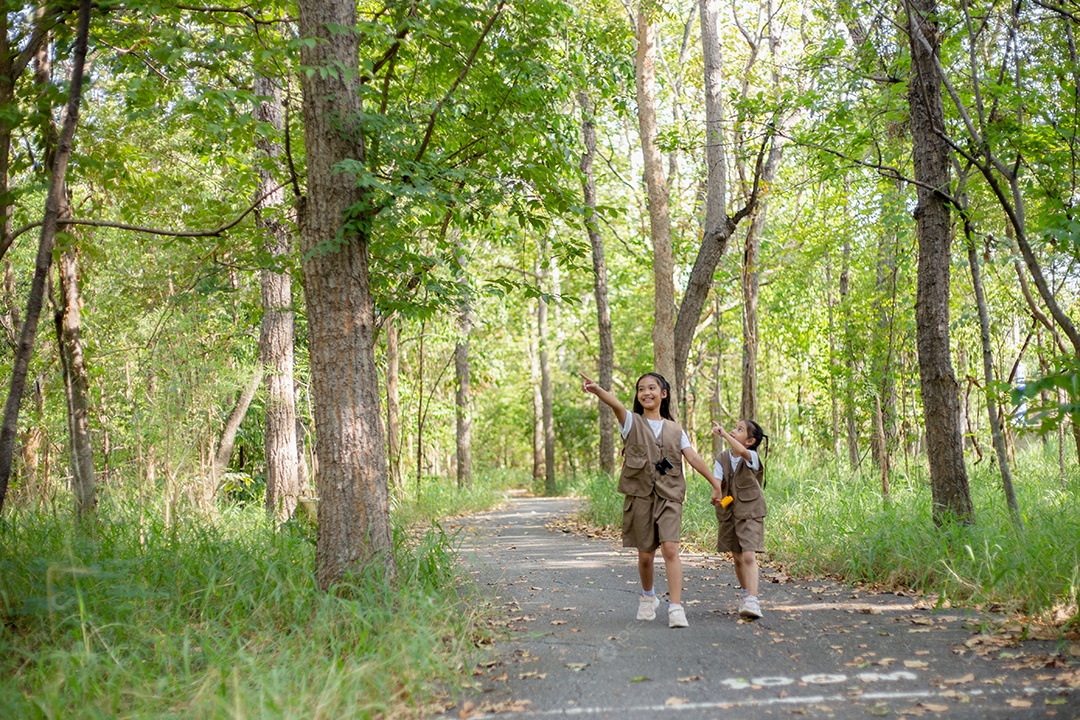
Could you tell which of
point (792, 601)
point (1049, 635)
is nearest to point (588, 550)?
point (792, 601)

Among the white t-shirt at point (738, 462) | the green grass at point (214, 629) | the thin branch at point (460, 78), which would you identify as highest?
the thin branch at point (460, 78)

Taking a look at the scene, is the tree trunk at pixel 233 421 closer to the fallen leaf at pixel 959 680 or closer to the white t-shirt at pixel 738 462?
the white t-shirt at pixel 738 462

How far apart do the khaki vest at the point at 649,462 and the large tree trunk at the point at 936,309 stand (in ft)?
8.60

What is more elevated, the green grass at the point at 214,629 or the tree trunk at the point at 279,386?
the tree trunk at the point at 279,386

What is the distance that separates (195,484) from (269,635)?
15.9 feet

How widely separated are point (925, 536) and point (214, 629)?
5799 mm

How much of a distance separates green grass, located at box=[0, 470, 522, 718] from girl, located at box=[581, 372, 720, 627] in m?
1.32

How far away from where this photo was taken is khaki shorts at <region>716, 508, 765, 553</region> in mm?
6125

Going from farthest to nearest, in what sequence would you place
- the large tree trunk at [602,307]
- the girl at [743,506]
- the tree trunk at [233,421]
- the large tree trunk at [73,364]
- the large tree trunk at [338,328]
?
the large tree trunk at [602,307]
the tree trunk at [233,421]
the large tree trunk at [73,364]
the girl at [743,506]
the large tree trunk at [338,328]

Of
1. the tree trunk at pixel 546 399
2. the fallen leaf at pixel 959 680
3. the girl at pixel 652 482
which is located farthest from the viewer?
the tree trunk at pixel 546 399

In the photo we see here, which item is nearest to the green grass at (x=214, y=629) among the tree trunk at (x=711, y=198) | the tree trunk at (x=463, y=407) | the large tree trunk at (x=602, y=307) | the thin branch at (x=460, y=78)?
the thin branch at (x=460, y=78)

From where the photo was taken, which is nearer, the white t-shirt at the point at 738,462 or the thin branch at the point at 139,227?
the thin branch at the point at 139,227

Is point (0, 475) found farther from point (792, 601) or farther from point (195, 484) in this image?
point (792, 601)

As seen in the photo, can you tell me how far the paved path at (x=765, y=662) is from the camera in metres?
3.94
